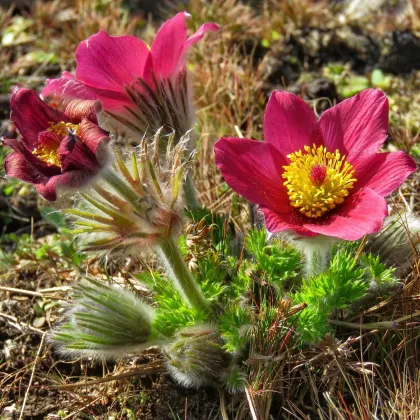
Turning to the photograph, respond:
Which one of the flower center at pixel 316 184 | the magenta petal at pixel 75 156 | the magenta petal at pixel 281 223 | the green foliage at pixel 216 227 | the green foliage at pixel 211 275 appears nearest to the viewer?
the magenta petal at pixel 75 156

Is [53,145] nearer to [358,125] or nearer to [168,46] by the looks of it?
[168,46]

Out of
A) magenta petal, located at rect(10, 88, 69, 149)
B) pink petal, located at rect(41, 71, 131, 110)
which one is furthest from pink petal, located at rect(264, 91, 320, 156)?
magenta petal, located at rect(10, 88, 69, 149)

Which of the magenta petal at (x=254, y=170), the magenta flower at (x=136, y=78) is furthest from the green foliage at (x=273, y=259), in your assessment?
the magenta flower at (x=136, y=78)

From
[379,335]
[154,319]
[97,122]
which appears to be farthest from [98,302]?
[379,335]

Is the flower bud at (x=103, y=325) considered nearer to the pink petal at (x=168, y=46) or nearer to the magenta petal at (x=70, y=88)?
the magenta petal at (x=70, y=88)

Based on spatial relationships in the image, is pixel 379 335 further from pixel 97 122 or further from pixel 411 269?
pixel 97 122
